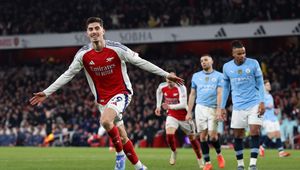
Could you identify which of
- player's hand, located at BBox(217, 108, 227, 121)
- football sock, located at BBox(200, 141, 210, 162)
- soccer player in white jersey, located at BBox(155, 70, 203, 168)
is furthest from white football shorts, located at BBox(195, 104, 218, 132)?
player's hand, located at BBox(217, 108, 227, 121)

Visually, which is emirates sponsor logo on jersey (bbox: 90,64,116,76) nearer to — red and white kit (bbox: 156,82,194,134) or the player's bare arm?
the player's bare arm

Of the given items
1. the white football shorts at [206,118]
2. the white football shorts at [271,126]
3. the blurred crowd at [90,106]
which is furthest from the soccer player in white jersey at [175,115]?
the blurred crowd at [90,106]

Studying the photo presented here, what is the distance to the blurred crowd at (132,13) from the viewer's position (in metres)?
35.3

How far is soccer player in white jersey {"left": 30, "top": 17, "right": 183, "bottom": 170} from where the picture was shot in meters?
11.4

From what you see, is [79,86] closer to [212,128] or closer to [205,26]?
[205,26]

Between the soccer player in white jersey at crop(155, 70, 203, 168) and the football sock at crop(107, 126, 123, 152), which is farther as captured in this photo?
the soccer player in white jersey at crop(155, 70, 203, 168)

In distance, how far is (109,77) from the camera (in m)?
11.6

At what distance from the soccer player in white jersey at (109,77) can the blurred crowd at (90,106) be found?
17571 millimetres

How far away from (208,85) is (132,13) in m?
24.7

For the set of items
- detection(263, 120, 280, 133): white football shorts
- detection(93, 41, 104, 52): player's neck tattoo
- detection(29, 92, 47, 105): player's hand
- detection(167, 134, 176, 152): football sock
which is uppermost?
detection(93, 41, 104, 52): player's neck tattoo

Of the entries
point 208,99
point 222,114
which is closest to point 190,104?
point 208,99

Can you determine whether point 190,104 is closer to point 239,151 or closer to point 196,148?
point 196,148

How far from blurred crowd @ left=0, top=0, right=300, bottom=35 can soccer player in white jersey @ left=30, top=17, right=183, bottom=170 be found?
23.9 m

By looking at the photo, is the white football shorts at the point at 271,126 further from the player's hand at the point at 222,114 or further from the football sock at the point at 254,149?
the football sock at the point at 254,149
